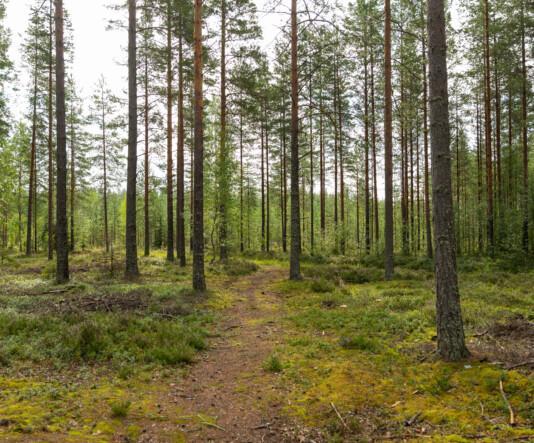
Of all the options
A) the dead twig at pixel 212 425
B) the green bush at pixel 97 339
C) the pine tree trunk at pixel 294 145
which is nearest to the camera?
the dead twig at pixel 212 425

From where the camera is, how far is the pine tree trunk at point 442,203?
17.7 ft

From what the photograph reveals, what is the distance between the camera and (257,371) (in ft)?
18.5

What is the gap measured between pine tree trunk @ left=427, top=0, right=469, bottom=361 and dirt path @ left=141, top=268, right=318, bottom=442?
2899 millimetres

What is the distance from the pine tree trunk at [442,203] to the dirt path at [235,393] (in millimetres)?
2899

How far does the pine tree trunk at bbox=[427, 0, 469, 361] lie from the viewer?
5.40m

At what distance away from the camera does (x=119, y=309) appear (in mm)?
8562

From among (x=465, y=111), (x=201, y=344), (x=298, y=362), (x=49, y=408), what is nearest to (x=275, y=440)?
(x=298, y=362)

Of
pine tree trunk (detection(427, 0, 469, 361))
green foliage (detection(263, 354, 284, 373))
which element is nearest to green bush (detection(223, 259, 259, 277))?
green foliage (detection(263, 354, 284, 373))

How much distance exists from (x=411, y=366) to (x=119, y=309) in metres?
6.86

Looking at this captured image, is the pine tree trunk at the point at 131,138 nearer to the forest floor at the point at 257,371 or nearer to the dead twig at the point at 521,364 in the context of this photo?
the forest floor at the point at 257,371

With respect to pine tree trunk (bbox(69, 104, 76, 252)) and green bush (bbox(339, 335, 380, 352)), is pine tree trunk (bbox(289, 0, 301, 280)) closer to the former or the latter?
green bush (bbox(339, 335, 380, 352))

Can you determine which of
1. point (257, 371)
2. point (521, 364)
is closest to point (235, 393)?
point (257, 371)

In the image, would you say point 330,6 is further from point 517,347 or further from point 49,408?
point 49,408

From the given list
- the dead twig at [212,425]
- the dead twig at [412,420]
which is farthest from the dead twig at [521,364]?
the dead twig at [212,425]
